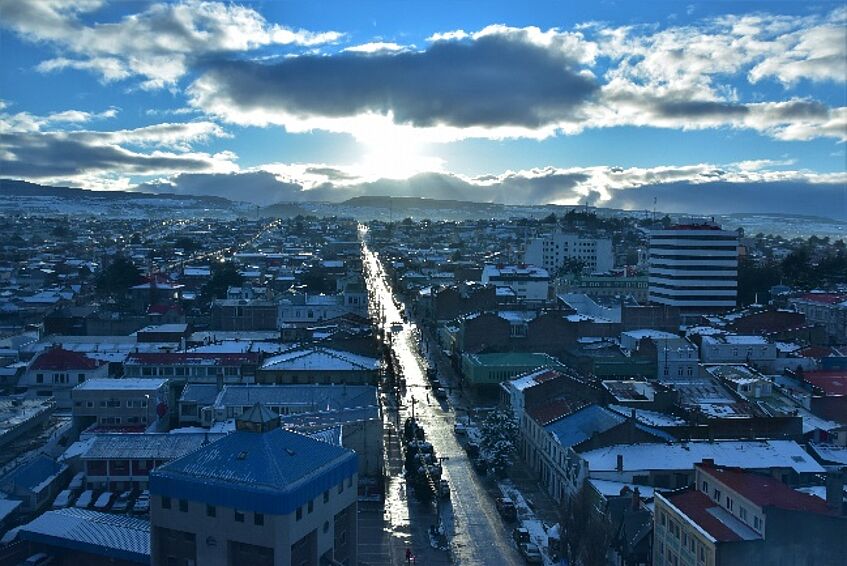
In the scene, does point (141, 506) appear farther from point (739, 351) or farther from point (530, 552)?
point (739, 351)

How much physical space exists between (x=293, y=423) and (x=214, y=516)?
938 cm

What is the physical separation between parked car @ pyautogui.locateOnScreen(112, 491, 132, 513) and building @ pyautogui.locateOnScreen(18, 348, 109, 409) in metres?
11.8

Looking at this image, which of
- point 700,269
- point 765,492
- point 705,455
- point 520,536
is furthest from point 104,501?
point 700,269

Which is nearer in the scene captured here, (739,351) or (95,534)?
(95,534)

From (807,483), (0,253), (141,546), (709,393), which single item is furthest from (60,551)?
(0,253)

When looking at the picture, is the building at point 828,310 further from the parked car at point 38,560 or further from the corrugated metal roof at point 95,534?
the parked car at point 38,560

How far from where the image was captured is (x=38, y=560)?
17000 millimetres

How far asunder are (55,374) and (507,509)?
1940cm

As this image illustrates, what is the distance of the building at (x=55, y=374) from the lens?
32.1m

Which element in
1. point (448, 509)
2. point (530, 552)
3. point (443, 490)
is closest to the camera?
point (530, 552)

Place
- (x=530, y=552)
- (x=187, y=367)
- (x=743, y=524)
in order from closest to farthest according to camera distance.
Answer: (x=743, y=524), (x=530, y=552), (x=187, y=367)

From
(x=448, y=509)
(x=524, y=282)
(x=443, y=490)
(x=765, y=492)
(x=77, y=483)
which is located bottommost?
(x=448, y=509)

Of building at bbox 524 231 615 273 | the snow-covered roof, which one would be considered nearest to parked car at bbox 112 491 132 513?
the snow-covered roof

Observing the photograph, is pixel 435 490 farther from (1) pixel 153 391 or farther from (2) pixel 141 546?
(1) pixel 153 391
